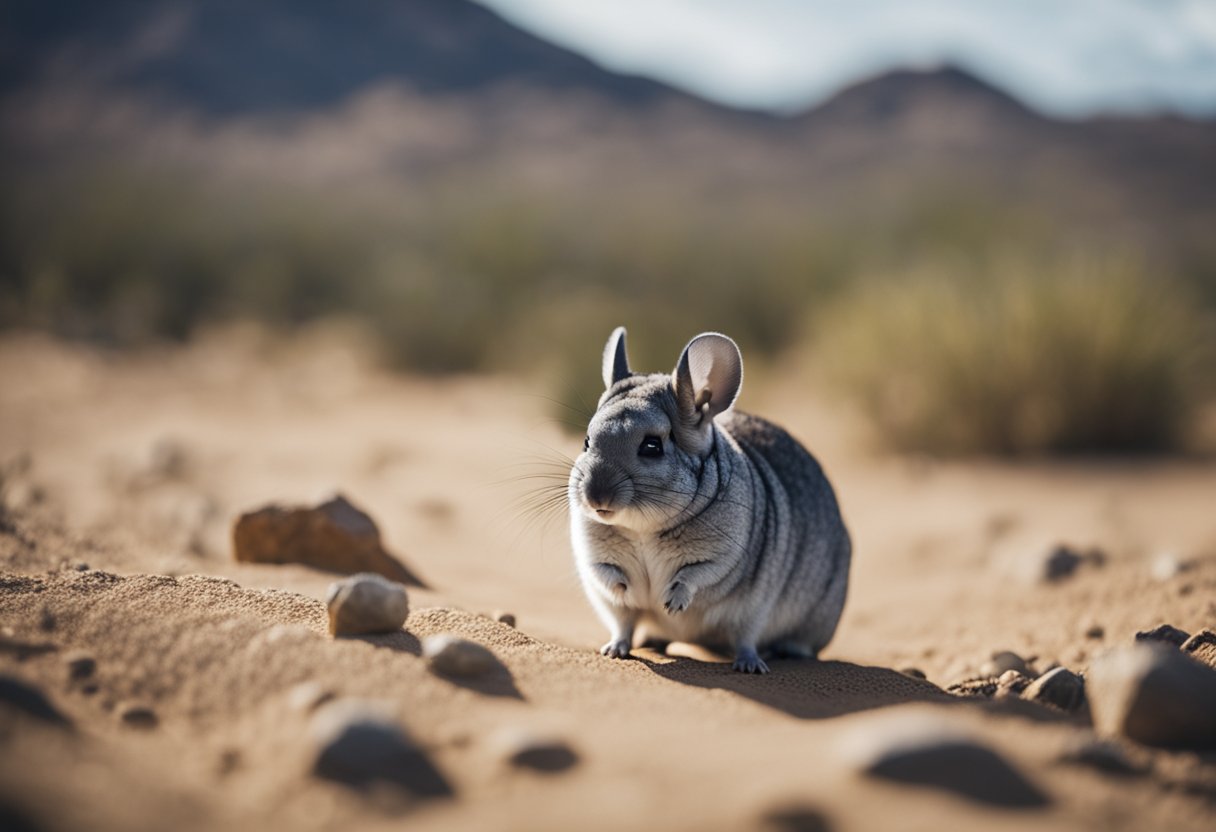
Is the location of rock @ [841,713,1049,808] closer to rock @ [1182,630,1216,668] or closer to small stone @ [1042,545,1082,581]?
rock @ [1182,630,1216,668]

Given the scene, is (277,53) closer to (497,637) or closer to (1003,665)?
(497,637)

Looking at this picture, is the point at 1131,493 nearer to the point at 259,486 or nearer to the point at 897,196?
the point at 259,486

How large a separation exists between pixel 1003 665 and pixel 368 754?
9.83ft

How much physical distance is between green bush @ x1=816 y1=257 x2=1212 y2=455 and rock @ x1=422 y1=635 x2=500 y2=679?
7.23 metres

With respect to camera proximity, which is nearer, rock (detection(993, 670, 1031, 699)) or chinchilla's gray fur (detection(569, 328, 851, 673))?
rock (detection(993, 670, 1031, 699))

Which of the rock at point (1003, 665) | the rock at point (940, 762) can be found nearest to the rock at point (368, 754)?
the rock at point (940, 762)

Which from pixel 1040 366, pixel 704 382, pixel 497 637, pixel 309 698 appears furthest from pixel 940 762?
pixel 1040 366

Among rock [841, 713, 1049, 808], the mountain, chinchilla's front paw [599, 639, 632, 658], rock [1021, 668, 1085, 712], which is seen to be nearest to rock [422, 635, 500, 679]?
chinchilla's front paw [599, 639, 632, 658]

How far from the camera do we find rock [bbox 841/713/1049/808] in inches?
86.8

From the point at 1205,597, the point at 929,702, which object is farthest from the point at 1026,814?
the point at 1205,597

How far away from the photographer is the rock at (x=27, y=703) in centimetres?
243

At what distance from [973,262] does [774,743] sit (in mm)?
11056

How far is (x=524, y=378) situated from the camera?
12711 mm

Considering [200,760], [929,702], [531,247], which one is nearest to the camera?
[200,760]
